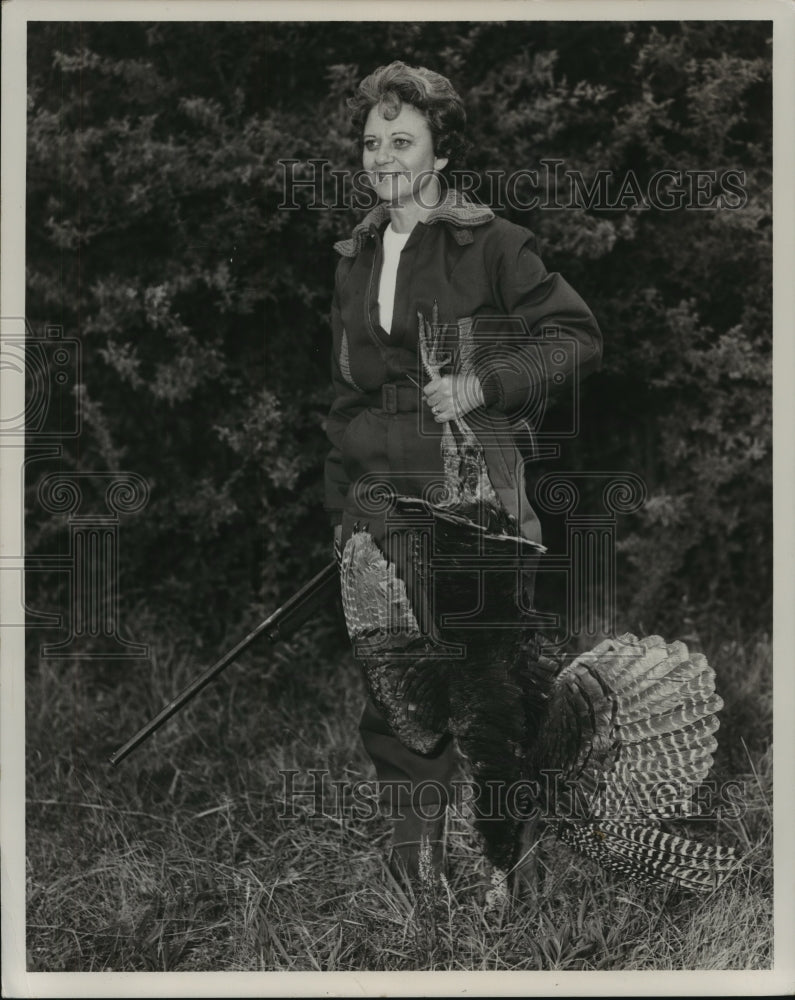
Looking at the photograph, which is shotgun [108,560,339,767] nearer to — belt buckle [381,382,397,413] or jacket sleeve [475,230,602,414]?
belt buckle [381,382,397,413]

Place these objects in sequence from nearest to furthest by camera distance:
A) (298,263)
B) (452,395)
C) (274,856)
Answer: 1. (452,395)
2. (274,856)
3. (298,263)

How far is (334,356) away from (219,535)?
1199 millimetres

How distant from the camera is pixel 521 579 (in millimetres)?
3391

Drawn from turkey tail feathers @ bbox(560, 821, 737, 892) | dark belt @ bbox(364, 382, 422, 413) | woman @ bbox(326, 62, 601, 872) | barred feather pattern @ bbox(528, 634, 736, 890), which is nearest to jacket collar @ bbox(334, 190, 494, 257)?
woman @ bbox(326, 62, 601, 872)

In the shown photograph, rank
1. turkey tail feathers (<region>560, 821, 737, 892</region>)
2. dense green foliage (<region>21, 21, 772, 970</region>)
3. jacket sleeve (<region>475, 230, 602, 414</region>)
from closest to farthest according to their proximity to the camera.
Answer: jacket sleeve (<region>475, 230, 602, 414</region>)
turkey tail feathers (<region>560, 821, 737, 892</region>)
dense green foliage (<region>21, 21, 772, 970</region>)

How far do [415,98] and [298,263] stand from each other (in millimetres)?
1108

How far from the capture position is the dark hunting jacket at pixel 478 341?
10.8ft

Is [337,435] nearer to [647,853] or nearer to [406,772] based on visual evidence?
[406,772]

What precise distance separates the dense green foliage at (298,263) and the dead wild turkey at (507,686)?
1.10m

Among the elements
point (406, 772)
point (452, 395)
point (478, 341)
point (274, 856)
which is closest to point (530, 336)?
point (478, 341)

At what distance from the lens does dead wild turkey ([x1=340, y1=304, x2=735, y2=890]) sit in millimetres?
3311

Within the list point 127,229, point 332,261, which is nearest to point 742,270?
point 332,261

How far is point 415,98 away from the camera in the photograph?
3316mm

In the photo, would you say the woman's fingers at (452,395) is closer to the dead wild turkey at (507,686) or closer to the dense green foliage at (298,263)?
the dead wild turkey at (507,686)
